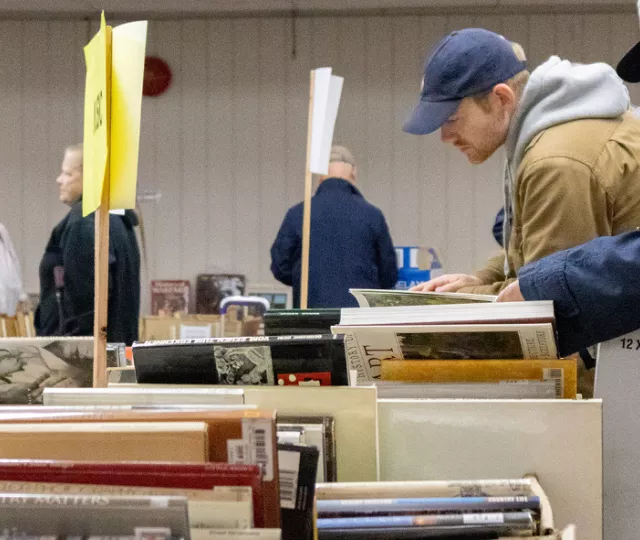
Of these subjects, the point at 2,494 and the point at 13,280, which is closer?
the point at 2,494

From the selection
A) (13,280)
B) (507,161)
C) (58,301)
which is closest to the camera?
(507,161)

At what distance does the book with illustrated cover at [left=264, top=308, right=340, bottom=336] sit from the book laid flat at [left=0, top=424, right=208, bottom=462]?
463 millimetres

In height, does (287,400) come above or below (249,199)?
below

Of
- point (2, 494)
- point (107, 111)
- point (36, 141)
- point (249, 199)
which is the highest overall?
point (36, 141)

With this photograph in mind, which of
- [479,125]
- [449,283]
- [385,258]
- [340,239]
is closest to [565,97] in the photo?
[479,125]

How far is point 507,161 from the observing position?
1638 mm

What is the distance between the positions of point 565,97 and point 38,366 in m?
1.00

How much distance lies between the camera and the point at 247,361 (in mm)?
942

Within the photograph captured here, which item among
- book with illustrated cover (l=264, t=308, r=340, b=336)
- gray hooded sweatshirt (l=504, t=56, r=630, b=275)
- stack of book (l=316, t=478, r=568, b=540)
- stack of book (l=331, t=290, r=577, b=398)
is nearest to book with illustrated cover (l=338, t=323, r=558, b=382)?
stack of book (l=331, t=290, r=577, b=398)

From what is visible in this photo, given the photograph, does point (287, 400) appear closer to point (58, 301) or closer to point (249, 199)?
point (58, 301)

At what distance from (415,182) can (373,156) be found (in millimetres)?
351

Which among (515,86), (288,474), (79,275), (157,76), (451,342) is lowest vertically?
(288,474)

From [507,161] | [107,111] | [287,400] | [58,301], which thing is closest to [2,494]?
[287,400]

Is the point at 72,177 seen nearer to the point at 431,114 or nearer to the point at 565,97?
the point at 431,114
